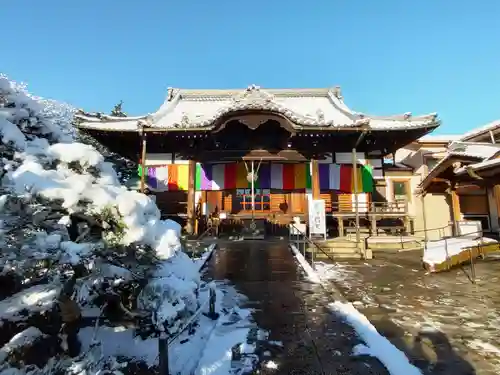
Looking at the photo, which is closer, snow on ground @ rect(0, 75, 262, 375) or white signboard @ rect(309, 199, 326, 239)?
snow on ground @ rect(0, 75, 262, 375)

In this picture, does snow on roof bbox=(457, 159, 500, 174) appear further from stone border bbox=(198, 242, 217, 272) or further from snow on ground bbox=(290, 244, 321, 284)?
stone border bbox=(198, 242, 217, 272)

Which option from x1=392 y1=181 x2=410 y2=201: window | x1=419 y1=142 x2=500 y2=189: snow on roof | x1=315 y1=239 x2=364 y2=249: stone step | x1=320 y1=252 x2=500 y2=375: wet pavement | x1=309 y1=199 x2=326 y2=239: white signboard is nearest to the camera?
x1=320 y1=252 x2=500 y2=375: wet pavement

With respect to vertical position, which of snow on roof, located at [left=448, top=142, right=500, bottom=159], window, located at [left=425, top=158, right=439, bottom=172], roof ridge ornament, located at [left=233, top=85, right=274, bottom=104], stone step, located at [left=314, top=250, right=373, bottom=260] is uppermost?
roof ridge ornament, located at [left=233, top=85, right=274, bottom=104]

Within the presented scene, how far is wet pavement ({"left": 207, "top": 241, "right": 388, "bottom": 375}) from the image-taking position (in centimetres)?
433

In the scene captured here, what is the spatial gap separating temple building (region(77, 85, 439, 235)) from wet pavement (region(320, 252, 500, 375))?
572cm

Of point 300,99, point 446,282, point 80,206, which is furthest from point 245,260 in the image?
point 300,99

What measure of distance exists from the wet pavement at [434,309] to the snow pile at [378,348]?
22cm

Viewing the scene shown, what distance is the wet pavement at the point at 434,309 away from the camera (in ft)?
15.1

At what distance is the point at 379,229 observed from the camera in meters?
17.1

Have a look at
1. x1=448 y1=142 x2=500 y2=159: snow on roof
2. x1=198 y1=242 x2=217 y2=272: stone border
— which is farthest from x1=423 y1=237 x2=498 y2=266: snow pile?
x1=198 y1=242 x2=217 y2=272: stone border

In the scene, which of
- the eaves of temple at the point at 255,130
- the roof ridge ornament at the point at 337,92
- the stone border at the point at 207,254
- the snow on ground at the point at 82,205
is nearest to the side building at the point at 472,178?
the eaves of temple at the point at 255,130

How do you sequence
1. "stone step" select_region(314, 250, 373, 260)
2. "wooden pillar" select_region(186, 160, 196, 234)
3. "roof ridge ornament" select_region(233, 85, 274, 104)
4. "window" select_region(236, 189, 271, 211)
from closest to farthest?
"stone step" select_region(314, 250, 373, 260), "roof ridge ornament" select_region(233, 85, 274, 104), "wooden pillar" select_region(186, 160, 196, 234), "window" select_region(236, 189, 271, 211)

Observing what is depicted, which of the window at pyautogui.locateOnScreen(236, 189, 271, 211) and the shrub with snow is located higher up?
the window at pyautogui.locateOnScreen(236, 189, 271, 211)

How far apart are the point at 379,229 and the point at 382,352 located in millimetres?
13479
